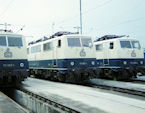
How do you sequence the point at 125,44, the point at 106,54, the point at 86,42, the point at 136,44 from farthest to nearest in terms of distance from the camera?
the point at 106,54 → the point at 136,44 → the point at 125,44 → the point at 86,42

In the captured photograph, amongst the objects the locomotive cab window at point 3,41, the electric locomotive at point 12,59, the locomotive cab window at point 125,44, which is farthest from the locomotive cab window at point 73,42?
the locomotive cab window at point 3,41

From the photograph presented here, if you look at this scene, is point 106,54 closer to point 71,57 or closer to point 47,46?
point 71,57

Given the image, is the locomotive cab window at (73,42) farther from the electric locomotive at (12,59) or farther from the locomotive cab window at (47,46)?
the electric locomotive at (12,59)

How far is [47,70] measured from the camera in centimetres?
1780

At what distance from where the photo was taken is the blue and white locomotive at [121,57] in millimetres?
17109

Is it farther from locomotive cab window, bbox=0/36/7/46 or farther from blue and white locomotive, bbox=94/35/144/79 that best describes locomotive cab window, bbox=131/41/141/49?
locomotive cab window, bbox=0/36/7/46

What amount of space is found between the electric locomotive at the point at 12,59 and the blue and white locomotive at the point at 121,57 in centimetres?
721

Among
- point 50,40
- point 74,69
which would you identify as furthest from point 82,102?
point 50,40

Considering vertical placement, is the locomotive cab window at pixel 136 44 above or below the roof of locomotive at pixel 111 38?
below

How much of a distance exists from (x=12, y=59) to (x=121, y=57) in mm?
8266

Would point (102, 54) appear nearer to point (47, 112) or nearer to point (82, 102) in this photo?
point (82, 102)

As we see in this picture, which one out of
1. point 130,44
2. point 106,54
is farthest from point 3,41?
point 130,44

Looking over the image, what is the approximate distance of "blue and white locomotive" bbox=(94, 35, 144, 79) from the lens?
56.1ft

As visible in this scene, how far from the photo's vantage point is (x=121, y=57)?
56.2ft
